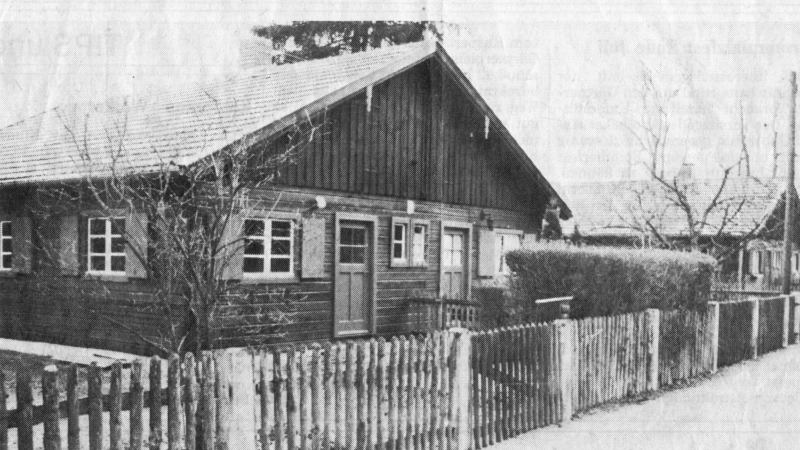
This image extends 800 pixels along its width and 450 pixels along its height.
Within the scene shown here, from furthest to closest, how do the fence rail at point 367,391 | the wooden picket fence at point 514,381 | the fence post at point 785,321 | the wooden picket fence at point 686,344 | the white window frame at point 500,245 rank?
the white window frame at point 500,245 < the fence post at point 785,321 < the wooden picket fence at point 686,344 < the wooden picket fence at point 514,381 < the fence rail at point 367,391

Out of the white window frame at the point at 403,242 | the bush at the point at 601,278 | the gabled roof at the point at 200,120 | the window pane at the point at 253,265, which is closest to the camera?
the bush at the point at 601,278

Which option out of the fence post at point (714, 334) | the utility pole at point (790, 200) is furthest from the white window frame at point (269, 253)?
the utility pole at point (790, 200)

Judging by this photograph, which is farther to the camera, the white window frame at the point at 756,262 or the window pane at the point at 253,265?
the white window frame at the point at 756,262

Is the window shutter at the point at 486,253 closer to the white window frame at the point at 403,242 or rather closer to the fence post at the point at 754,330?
the white window frame at the point at 403,242

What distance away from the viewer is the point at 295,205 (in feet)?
42.7

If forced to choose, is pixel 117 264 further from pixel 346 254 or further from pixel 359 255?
pixel 359 255

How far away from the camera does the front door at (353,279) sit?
14086 mm

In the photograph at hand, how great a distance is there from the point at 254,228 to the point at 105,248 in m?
2.59

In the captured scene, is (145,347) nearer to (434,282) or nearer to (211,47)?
(434,282)

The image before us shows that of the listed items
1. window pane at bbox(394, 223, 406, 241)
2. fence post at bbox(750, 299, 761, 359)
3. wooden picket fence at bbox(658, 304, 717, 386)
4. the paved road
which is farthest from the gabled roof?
wooden picket fence at bbox(658, 304, 717, 386)

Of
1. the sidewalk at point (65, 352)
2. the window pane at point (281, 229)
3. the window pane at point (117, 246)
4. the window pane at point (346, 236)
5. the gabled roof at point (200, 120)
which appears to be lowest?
the sidewalk at point (65, 352)

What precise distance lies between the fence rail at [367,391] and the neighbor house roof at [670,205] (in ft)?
60.7

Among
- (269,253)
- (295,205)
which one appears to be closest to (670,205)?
(295,205)

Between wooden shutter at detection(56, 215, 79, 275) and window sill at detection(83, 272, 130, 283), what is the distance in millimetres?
323
